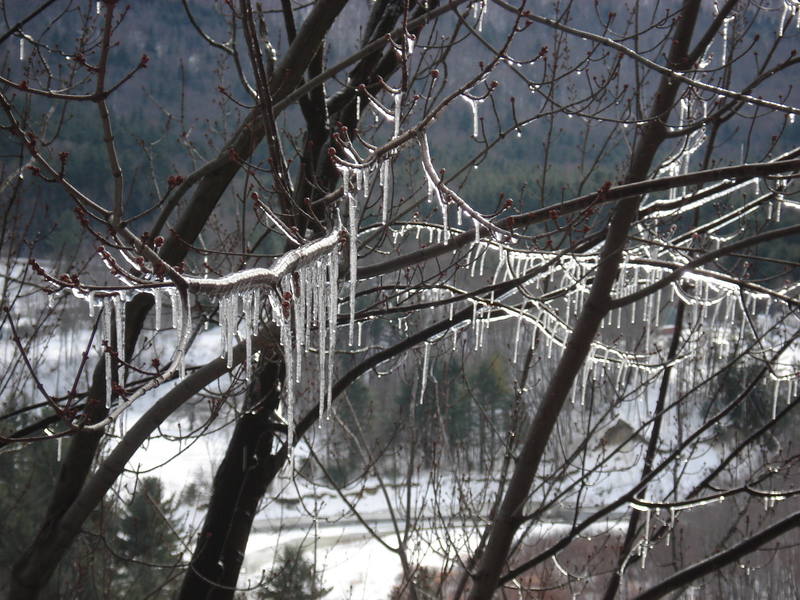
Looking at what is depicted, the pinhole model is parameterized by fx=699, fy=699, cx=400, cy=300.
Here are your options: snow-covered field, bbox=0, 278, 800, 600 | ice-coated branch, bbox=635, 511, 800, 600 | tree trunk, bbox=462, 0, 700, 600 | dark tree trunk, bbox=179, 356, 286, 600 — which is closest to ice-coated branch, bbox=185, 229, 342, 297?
tree trunk, bbox=462, 0, 700, 600

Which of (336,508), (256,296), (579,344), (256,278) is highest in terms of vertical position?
(336,508)

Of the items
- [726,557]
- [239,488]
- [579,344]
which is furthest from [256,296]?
[239,488]

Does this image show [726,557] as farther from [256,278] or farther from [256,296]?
[256,278]

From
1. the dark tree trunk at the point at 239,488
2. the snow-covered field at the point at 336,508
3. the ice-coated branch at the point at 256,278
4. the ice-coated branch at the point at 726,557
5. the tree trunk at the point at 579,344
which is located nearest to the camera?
the ice-coated branch at the point at 256,278

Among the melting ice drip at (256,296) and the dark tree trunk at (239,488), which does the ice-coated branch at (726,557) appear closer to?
the melting ice drip at (256,296)

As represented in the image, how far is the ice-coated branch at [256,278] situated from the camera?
4.71 feet

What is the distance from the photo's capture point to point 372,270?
109 inches

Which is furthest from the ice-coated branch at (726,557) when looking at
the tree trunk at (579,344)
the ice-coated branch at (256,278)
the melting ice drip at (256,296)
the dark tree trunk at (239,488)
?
the dark tree trunk at (239,488)

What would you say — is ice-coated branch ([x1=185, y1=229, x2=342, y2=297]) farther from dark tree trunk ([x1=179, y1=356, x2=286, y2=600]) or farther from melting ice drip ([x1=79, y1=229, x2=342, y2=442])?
dark tree trunk ([x1=179, y1=356, x2=286, y2=600])

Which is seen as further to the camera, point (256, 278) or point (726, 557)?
point (726, 557)

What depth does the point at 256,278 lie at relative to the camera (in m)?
1.53

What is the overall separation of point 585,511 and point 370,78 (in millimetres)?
20178

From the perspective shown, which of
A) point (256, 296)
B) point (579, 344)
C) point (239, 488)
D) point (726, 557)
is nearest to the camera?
point (256, 296)

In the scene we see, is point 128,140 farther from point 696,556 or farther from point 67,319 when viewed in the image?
point 696,556
